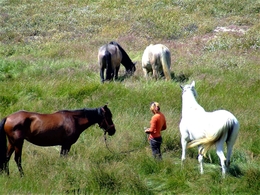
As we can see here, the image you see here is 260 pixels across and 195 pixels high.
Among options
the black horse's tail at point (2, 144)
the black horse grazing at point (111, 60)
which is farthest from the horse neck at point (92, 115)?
the black horse grazing at point (111, 60)

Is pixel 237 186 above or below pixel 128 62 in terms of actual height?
below

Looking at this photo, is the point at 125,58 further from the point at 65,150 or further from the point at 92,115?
the point at 65,150

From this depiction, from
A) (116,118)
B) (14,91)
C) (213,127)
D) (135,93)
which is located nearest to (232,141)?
(213,127)

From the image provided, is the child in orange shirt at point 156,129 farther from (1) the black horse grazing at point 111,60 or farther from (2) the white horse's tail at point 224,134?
(1) the black horse grazing at point 111,60

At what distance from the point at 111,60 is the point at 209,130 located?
26.8ft

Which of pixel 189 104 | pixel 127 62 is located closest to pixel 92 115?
pixel 189 104

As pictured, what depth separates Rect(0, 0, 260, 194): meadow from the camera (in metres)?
6.67

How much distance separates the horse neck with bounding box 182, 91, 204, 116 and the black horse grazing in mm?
6455

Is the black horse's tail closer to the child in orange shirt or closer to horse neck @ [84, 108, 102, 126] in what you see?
horse neck @ [84, 108, 102, 126]

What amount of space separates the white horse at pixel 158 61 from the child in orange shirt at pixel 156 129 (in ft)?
21.9

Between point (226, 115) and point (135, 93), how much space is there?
16.4 ft

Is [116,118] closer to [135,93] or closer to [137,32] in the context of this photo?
[135,93]

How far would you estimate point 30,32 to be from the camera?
86.4 ft

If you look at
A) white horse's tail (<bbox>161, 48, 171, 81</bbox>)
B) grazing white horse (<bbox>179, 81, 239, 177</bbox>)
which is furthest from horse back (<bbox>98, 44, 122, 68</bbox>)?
grazing white horse (<bbox>179, 81, 239, 177</bbox>)
